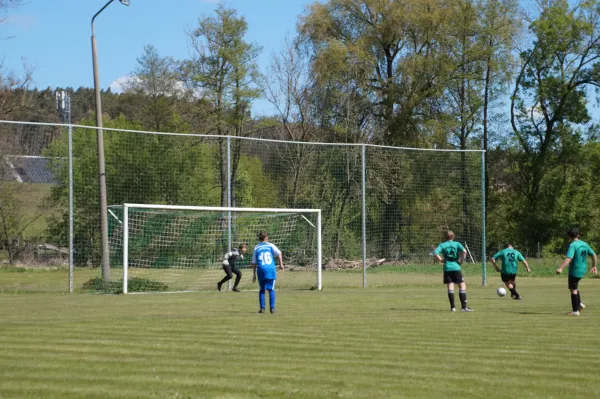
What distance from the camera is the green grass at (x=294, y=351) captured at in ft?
26.1

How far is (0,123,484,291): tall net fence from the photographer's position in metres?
24.8

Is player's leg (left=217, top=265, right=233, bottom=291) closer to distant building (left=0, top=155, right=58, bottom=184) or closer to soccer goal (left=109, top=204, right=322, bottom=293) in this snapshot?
soccer goal (left=109, top=204, right=322, bottom=293)

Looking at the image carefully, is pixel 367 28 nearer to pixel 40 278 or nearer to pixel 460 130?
pixel 460 130

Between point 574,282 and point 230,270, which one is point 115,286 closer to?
point 230,270

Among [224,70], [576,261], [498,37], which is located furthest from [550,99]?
[576,261]

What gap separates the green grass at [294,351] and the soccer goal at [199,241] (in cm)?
539

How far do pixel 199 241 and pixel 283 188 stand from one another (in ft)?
21.6

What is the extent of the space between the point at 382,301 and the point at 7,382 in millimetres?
12862

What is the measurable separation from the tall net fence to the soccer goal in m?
0.33

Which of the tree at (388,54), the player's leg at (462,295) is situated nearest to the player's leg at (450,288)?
the player's leg at (462,295)

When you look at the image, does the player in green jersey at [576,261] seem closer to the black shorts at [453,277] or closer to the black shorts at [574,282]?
the black shorts at [574,282]

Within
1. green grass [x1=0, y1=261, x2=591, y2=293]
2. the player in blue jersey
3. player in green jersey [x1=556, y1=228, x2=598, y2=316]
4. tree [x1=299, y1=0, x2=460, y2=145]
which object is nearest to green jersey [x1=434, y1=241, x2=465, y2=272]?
player in green jersey [x1=556, y1=228, x2=598, y2=316]

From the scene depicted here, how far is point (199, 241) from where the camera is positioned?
81.6ft

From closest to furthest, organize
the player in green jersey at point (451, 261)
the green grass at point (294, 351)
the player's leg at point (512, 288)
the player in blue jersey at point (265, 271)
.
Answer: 1. the green grass at point (294, 351)
2. the player in blue jersey at point (265, 271)
3. the player in green jersey at point (451, 261)
4. the player's leg at point (512, 288)
